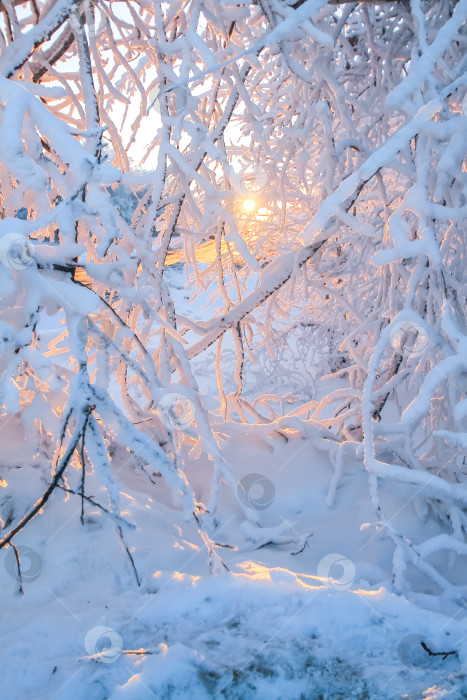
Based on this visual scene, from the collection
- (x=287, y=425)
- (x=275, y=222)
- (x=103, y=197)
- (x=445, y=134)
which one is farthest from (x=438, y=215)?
(x=275, y=222)

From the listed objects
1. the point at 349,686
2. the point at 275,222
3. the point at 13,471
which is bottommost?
the point at 349,686

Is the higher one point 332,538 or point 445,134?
point 445,134

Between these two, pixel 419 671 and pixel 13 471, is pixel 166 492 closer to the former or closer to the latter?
pixel 13 471

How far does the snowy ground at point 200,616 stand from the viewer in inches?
37.1

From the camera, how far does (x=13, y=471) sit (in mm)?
1603

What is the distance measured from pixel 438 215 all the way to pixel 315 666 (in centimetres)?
108

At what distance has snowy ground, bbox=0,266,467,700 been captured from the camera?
0.94 meters

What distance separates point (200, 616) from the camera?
1.15 meters

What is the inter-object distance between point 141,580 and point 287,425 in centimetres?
110

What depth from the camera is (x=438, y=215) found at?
53.3 inches

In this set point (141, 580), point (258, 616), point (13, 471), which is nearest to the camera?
point (258, 616)

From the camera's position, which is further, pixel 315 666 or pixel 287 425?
pixel 287 425

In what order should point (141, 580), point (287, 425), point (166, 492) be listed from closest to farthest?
point (141, 580) < point (166, 492) < point (287, 425)

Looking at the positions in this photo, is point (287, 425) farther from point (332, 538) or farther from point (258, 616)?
point (258, 616)
